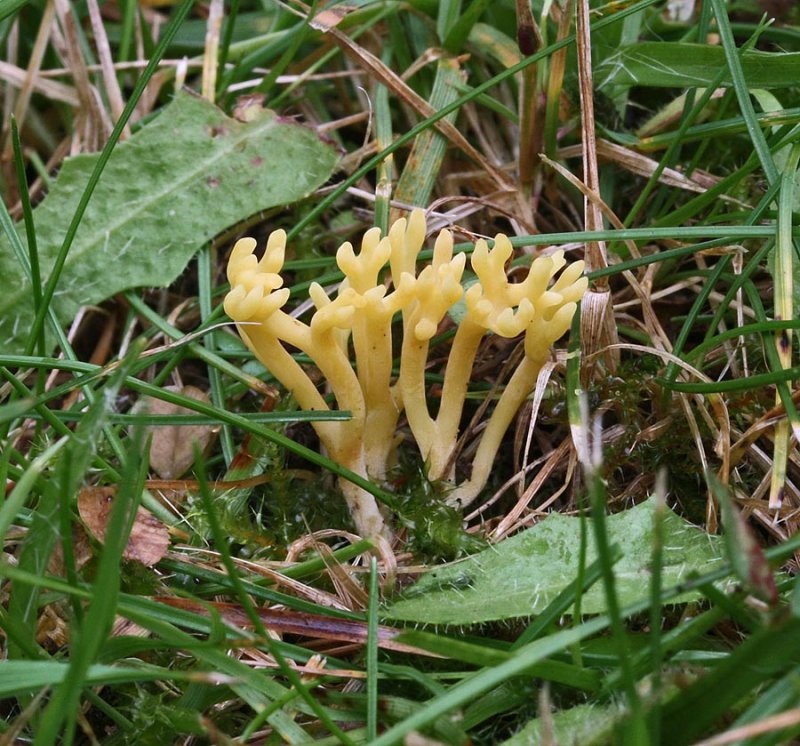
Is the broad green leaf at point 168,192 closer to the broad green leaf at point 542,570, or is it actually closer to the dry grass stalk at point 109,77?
the dry grass stalk at point 109,77

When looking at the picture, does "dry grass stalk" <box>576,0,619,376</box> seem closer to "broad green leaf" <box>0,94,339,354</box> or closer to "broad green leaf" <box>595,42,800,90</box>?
"broad green leaf" <box>595,42,800,90</box>

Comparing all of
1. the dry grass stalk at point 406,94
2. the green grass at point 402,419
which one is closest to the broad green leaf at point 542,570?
the green grass at point 402,419

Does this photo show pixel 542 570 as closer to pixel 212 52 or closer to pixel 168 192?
pixel 168 192

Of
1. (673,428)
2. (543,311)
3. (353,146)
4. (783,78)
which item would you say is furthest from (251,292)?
(783,78)

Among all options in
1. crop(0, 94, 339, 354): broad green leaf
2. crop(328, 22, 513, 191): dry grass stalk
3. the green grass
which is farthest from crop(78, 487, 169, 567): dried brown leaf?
crop(328, 22, 513, 191): dry grass stalk

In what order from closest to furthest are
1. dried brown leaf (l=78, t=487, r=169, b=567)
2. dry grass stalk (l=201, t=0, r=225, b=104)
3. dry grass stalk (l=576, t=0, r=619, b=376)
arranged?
dried brown leaf (l=78, t=487, r=169, b=567)
dry grass stalk (l=576, t=0, r=619, b=376)
dry grass stalk (l=201, t=0, r=225, b=104)

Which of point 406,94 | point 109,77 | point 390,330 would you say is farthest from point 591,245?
point 109,77
